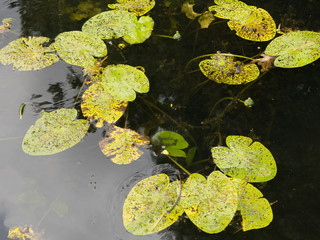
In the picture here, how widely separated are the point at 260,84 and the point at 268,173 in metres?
0.64

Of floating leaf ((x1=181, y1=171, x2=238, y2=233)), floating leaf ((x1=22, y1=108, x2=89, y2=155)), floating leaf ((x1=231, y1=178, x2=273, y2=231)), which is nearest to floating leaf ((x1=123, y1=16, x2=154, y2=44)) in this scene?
floating leaf ((x1=22, y1=108, x2=89, y2=155))

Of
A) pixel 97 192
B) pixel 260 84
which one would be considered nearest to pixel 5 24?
pixel 97 192

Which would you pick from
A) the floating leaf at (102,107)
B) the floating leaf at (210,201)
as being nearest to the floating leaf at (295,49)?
the floating leaf at (210,201)

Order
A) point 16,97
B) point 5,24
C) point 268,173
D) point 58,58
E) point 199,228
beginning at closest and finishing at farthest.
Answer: point 199,228 → point 268,173 → point 16,97 → point 58,58 → point 5,24

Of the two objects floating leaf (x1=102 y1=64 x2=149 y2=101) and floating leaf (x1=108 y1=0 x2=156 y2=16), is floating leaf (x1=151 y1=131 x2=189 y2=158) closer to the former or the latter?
floating leaf (x1=102 y1=64 x2=149 y2=101)

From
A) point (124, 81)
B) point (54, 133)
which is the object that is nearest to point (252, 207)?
point (124, 81)

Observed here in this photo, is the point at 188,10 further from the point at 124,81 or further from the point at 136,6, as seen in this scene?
the point at 124,81

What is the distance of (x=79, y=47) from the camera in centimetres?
191

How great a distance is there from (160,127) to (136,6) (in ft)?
3.57

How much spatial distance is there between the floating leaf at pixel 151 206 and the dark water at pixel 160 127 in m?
0.05

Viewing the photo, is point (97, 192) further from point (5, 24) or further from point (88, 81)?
point (5, 24)

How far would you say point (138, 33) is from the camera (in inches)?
82.1

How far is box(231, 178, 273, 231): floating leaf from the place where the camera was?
1347 mm

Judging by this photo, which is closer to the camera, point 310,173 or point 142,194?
point 142,194
